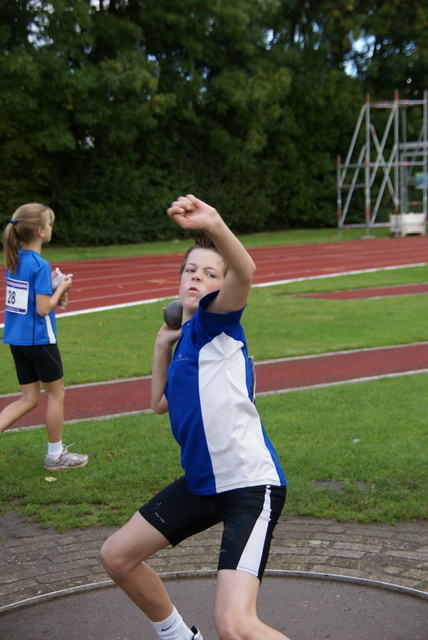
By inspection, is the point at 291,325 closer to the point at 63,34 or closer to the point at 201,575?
the point at 201,575

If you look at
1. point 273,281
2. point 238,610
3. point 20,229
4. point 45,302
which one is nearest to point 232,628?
point 238,610

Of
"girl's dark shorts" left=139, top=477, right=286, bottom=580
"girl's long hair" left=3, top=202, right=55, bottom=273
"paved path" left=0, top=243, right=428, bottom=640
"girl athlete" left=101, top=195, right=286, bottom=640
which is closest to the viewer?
"girl athlete" left=101, top=195, right=286, bottom=640

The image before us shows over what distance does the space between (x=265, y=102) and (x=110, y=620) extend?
3218cm

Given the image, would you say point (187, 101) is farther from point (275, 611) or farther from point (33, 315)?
point (275, 611)

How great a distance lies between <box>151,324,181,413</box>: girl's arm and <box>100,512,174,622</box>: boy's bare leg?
1.58 feet

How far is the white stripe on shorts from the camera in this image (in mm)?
2797

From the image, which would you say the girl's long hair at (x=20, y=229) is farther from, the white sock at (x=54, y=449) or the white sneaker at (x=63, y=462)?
the white sneaker at (x=63, y=462)

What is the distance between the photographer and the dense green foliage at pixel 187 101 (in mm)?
28516

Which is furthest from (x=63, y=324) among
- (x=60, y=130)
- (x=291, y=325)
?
(x=60, y=130)

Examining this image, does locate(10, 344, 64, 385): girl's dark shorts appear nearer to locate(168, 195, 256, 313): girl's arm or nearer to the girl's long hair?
the girl's long hair

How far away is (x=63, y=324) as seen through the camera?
12.6 metres

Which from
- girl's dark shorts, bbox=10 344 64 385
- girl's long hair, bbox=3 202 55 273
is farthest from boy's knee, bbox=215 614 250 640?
girl's long hair, bbox=3 202 55 273

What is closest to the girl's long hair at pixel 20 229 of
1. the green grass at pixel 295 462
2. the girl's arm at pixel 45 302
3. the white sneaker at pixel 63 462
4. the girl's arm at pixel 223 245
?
the girl's arm at pixel 45 302

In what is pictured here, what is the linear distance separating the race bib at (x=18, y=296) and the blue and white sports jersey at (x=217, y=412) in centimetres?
312
